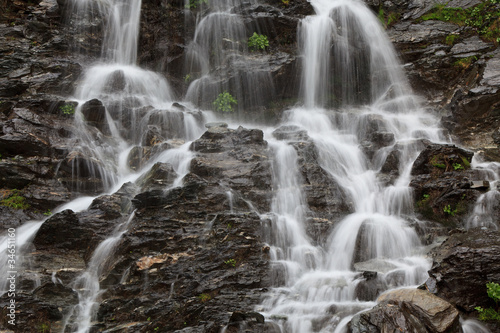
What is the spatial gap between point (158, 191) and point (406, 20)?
56.5 feet

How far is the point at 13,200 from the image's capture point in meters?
10.3

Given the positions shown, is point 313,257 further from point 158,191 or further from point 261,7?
point 261,7

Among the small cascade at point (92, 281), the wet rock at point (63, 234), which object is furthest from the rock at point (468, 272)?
the wet rock at point (63, 234)

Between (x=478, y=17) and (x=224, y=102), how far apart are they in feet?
43.0

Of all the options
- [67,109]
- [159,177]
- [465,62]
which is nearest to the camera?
[159,177]

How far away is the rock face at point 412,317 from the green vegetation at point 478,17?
1463 centimetres

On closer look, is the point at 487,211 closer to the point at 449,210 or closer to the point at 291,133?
the point at 449,210

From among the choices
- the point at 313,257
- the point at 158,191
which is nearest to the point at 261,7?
the point at 158,191

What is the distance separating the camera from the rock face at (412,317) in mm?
5594

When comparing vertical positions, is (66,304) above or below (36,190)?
below

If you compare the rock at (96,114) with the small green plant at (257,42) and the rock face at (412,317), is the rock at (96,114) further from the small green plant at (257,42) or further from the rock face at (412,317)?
the rock face at (412,317)

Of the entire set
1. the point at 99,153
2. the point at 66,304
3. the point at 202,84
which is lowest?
the point at 66,304

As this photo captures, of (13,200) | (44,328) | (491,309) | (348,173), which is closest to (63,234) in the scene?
(13,200)

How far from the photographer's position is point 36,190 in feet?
35.4
